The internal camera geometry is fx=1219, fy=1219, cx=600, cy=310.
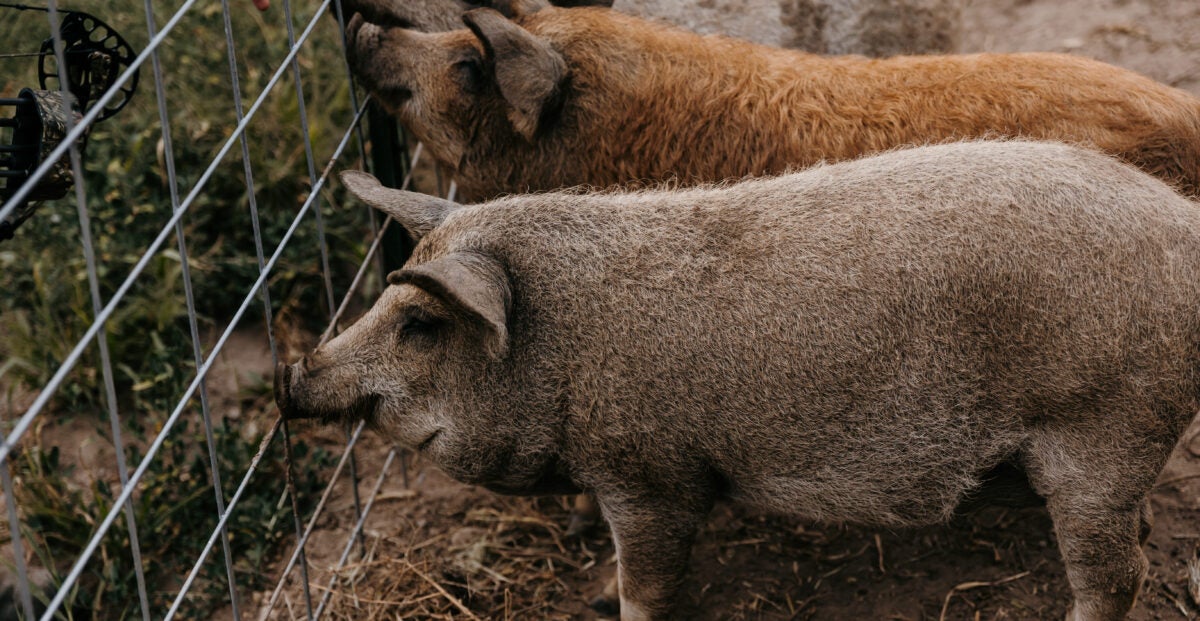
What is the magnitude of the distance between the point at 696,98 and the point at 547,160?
59cm

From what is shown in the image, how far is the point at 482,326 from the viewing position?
3.38 metres

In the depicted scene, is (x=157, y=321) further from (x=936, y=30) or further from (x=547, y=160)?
(x=936, y=30)

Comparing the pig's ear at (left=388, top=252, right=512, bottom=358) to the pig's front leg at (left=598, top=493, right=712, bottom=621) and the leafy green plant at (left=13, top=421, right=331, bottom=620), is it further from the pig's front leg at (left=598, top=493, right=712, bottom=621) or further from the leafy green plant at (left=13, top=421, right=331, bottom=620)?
the leafy green plant at (left=13, top=421, right=331, bottom=620)

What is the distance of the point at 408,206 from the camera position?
3.71 metres

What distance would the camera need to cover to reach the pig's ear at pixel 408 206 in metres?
3.70

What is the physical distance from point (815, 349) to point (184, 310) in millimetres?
3262

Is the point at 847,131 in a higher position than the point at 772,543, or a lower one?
higher

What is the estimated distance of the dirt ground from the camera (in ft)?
13.8

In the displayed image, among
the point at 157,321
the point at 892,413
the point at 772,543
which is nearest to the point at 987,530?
the point at 772,543

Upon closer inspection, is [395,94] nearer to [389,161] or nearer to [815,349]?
[389,161]

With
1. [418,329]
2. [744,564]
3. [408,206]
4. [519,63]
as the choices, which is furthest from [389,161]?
[744,564]

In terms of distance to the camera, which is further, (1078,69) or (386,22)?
(386,22)

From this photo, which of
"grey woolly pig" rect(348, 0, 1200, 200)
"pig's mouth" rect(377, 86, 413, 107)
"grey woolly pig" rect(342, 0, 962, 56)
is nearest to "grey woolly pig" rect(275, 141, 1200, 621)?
"grey woolly pig" rect(348, 0, 1200, 200)

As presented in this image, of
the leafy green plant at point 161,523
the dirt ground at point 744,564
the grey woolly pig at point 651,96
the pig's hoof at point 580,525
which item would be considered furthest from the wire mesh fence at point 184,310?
the pig's hoof at point 580,525
